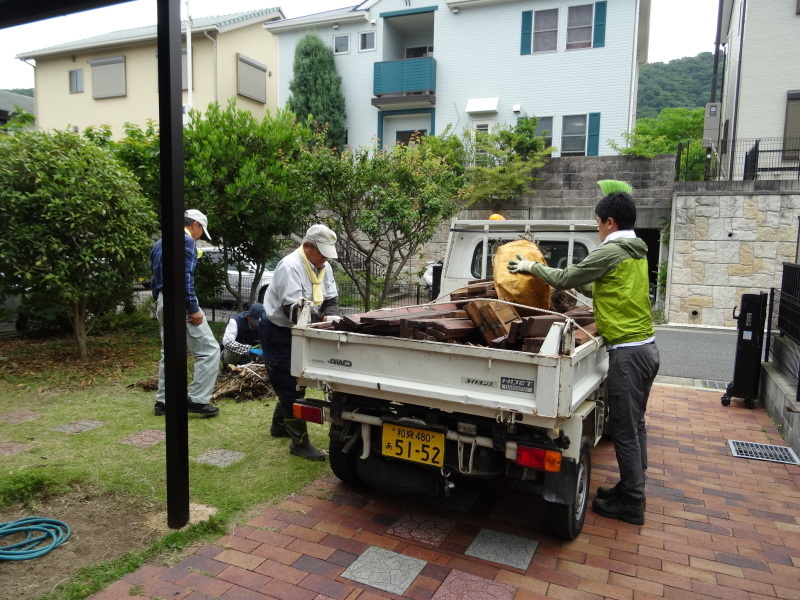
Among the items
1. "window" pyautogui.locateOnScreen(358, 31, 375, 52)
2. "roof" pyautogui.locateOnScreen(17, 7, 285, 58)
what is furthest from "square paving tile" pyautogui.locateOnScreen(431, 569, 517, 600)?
"roof" pyautogui.locateOnScreen(17, 7, 285, 58)

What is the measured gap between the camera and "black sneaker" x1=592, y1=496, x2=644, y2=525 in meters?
3.92

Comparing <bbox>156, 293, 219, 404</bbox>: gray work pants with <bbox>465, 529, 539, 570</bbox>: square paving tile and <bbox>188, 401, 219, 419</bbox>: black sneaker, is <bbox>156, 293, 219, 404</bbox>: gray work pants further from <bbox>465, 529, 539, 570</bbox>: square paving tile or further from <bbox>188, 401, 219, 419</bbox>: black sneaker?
<bbox>465, 529, 539, 570</bbox>: square paving tile

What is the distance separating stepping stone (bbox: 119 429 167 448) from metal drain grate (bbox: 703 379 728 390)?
6924 mm

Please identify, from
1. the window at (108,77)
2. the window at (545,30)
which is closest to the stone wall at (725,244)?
the window at (545,30)

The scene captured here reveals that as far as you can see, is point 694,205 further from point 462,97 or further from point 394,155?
point 462,97

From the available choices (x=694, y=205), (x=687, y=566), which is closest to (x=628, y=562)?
(x=687, y=566)

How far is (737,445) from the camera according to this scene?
18.2ft

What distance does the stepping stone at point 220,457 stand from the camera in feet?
15.3

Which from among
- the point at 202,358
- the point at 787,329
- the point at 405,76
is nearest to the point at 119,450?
the point at 202,358

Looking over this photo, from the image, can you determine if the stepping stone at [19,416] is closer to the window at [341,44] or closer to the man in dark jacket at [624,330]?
the man in dark jacket at [624,330]

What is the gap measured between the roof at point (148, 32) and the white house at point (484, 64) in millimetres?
2018

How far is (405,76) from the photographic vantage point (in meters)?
20.3

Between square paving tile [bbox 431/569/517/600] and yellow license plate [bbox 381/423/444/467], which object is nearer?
square paving tile [bbox 431/569/517/600]

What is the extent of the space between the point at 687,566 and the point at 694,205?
11312 mm
